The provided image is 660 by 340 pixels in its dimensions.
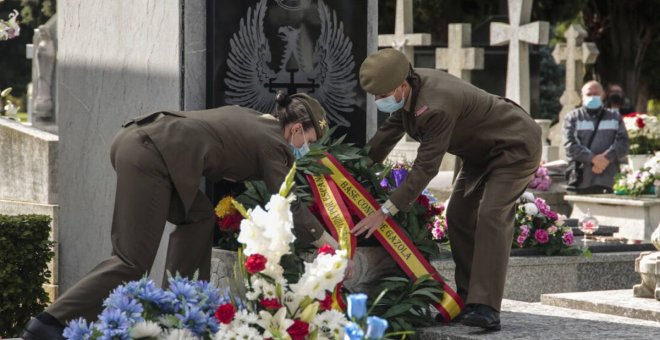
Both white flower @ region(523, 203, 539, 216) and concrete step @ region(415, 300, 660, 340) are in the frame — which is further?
white flower @ region(523, 203, 539, 216)

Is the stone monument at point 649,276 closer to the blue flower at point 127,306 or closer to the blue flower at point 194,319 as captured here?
the blue flower at point 194,319

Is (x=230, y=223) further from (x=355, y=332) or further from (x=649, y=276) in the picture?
(x=355, y=332)

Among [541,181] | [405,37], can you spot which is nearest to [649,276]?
[541,181]

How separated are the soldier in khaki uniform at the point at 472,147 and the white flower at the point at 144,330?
1.71 meters

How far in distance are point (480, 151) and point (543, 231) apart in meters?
2.64

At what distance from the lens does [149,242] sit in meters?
5.82

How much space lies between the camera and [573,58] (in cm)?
1941

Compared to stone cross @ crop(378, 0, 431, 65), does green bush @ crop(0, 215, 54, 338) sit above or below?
below

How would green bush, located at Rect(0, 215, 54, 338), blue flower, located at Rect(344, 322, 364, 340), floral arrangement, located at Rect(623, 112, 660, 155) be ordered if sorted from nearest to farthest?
1. blue flower, located at Rect(344, 322, 364, 340)
2. green bush, located at Rect(0, 215, 54, 338)
3. floral arrangement, located at Rect(623, 112, 660, 155)

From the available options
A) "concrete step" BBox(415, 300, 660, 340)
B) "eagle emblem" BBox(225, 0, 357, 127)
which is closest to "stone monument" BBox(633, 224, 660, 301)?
"concrete step" BBox(415, 300, 660, 340)

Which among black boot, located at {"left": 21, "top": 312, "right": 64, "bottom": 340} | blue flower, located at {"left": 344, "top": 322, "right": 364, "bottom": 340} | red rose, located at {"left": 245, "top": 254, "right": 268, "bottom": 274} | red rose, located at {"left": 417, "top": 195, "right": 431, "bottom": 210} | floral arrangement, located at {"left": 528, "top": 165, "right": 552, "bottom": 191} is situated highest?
red rose, located at {"left": 245, "top": 254, "right": 268, "bottom": 274}

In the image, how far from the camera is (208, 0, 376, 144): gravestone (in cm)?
724

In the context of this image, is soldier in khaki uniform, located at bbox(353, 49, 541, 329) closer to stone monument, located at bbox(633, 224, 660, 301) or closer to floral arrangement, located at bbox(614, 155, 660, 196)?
stone monument, located at bbox(633, 224, 660, 301)

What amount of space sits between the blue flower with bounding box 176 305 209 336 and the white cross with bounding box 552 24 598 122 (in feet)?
49.3
